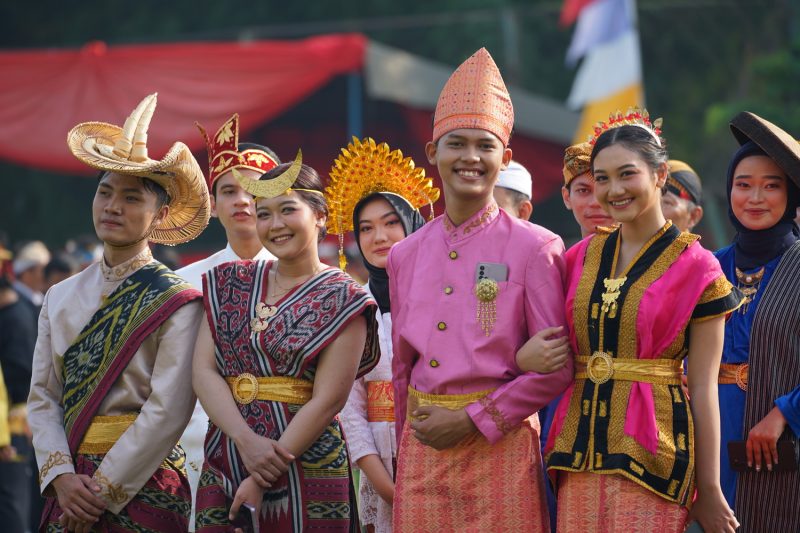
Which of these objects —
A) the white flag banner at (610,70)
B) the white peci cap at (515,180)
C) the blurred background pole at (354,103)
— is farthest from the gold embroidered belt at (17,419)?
the white flag banner at (610,70)

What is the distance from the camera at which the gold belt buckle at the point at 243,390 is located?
4133mm

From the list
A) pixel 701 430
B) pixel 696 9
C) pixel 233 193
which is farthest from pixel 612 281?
pixel 696 9

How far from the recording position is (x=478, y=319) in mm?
3859

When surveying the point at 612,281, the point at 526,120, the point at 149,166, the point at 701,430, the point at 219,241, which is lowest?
the point at 701,430

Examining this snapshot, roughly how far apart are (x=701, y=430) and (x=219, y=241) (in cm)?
1451

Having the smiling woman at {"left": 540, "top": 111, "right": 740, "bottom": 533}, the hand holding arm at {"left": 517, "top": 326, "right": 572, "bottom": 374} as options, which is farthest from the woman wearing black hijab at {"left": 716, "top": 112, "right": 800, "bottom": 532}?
the hand holding arm at {"left": 517, "top": 326, "right": 572, "bottom": 374}

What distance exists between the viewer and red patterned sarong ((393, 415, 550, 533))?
3789 mm

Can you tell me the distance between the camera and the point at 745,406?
452 centimetres

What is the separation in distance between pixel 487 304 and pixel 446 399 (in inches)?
13.0

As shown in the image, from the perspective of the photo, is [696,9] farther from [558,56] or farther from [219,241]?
[219,241]

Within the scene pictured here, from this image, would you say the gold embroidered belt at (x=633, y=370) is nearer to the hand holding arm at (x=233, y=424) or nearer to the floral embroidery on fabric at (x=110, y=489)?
the hand holding arm at (x=233, y=424)

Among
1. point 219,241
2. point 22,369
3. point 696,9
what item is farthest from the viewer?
point 696,9

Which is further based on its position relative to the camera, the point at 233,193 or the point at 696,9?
the point at 696,9

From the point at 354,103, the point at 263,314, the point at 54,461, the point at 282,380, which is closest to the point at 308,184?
the point at 263,314
